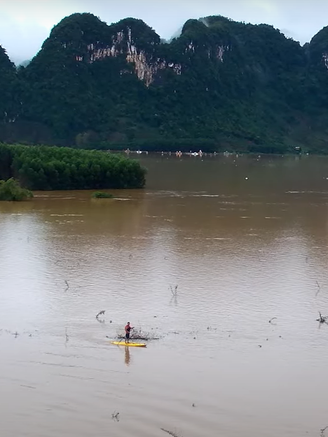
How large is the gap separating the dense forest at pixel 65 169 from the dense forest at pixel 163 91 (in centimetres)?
5531

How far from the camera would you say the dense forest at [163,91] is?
114 meters

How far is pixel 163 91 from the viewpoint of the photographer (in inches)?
A: 5015

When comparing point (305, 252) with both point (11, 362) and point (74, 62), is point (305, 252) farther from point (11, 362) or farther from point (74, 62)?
point (74, 62)

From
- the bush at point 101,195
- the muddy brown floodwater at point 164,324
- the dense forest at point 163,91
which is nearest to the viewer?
the muddy brown floodwater at point 164,324

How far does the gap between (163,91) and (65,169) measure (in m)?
81.2

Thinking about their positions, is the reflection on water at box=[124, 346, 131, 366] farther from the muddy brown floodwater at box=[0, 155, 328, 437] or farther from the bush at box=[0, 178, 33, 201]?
the bush at box=[0, 178, 33, 201]

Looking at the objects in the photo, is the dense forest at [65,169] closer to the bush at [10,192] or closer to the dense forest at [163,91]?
the bush at [10,192]

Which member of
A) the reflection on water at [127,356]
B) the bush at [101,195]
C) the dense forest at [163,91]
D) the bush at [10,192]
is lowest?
the reflection on water at [127,356]

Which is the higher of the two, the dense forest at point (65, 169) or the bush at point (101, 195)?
the dense forest at point (65, 169)

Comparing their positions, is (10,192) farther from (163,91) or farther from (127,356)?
(163,91)

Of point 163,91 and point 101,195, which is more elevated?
point 163,91

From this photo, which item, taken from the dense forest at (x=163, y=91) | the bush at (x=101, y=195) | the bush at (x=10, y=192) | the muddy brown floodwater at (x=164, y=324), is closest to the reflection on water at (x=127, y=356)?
the muddy brown floodwater at (x=164, y=324)

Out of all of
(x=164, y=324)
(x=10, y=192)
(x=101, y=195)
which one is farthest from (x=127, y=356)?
(x=101, y=195)

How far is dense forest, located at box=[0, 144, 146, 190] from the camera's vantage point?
47.2 metres
